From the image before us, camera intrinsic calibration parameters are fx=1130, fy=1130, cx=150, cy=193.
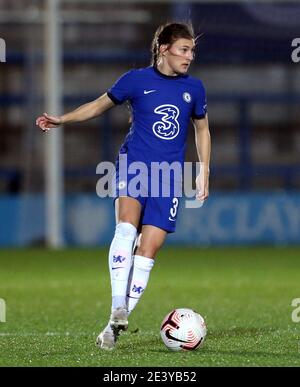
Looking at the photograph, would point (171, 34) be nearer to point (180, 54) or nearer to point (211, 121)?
point (180, 54)

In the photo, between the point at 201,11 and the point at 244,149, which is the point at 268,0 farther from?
the point at 244,149

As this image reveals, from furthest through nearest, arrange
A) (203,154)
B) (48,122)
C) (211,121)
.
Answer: (211,121)
(203,154)
(48,122)

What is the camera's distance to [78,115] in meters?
6.69

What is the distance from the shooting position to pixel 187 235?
15609 millimetres

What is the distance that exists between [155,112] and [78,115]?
1.51ft

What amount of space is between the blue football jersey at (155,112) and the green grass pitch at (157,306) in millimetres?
1152

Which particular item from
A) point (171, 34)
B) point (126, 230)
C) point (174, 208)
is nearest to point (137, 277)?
point (126, 230)

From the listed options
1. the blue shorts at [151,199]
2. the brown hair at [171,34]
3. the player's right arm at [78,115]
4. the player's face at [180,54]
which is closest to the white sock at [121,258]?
the blue shorts at [151,199]

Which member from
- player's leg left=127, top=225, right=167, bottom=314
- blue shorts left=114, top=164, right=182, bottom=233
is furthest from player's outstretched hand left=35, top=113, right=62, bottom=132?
player's leg left=127, top=225, right=167, bottom=314

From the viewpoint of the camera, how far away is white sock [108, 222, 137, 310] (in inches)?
256

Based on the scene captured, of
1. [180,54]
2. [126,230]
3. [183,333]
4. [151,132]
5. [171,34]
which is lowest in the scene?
[183,333]

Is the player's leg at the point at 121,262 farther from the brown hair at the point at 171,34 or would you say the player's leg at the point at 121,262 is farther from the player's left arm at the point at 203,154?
the brown hair at the point at 171,34

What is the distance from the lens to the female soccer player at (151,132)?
665 cm
